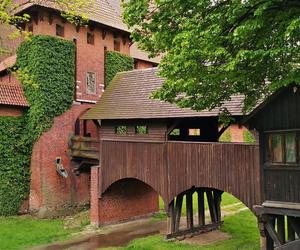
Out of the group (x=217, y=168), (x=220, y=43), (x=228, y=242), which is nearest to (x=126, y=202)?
(x=228, y=242)

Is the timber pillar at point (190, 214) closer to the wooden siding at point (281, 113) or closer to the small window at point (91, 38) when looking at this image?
the wooden siding at point (281, 113)

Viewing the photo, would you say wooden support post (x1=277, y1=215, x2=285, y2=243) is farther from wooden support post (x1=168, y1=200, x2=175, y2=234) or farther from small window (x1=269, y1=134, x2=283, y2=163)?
wooden support post (x1=168, y1=200, x2=175, y2=234)

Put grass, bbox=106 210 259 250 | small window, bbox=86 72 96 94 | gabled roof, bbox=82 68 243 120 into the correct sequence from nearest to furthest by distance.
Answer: grass, bbox=106 210 259 250
gabled roof, bbox=82 68 243 120
small window, bbox=86 72 96 94

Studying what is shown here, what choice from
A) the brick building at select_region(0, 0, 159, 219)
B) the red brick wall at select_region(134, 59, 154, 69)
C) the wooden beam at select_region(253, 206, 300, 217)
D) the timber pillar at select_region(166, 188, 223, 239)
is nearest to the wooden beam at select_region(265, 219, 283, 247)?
the wooden beam at select_region(253, 206, 300, 217)

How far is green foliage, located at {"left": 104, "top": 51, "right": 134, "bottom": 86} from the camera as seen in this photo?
2412 centimetres

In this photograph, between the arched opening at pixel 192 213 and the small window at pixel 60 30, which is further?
the small window at pixel 60 30

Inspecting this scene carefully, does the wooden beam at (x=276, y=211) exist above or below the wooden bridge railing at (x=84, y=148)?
below

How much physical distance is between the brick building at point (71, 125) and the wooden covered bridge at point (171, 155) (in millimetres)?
1152

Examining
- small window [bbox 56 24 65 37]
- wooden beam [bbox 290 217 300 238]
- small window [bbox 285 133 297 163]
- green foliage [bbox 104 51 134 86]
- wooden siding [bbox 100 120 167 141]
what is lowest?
wooden beam [bbox 290 217 300 238]

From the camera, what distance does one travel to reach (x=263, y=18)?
28.9ft

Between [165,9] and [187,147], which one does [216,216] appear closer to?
[187,147]

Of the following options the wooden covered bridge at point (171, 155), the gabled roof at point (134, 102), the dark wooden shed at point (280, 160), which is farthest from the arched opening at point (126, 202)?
the dark wooden shed at point (280, 160)

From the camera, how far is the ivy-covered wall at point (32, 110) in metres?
20.8

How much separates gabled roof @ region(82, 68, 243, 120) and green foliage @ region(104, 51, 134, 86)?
2894 mm
